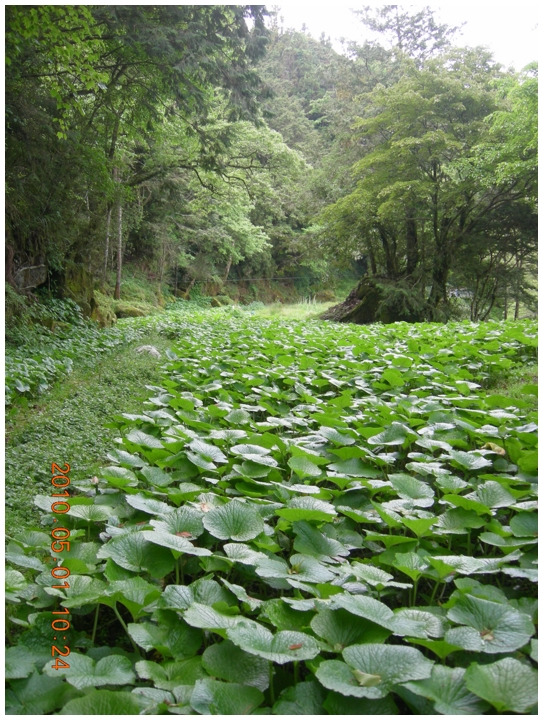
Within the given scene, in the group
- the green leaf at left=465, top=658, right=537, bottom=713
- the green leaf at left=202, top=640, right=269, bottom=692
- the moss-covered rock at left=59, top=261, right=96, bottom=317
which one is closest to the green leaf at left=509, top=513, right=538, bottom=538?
the green leaf at left=465, top=658, right=537, bottom=713

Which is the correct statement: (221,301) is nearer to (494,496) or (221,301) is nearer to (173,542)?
(494,496)

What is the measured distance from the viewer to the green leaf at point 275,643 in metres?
0.96

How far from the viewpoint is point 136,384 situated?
4.43 m

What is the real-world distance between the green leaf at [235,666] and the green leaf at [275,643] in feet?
0.20

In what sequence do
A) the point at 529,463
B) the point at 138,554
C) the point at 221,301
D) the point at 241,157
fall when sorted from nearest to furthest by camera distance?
1. the point at 138,554
2. the point at 529,463
3. the point at 241,157
4. the point at 221,301

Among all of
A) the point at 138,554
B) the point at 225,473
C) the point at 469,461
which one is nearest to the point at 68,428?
the point at 225,473

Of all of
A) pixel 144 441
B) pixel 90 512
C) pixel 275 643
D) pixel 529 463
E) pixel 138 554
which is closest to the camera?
pixel 275 643

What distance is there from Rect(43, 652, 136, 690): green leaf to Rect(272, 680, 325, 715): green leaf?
32cm

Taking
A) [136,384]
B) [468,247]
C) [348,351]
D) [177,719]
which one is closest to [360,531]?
[177,719]

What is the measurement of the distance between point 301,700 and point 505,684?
381 mm

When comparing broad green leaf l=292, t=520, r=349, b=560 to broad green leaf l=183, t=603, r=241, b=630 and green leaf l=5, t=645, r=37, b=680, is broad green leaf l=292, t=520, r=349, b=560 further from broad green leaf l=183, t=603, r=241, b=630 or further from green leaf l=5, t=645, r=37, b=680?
green leaf l=5, t=645, r=37, b=680

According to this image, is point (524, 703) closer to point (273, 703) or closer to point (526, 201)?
point (273, 703)

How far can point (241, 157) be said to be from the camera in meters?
12.4

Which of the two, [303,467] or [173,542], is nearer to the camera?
[173,542]
